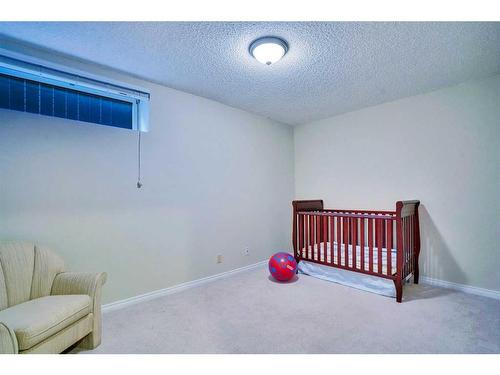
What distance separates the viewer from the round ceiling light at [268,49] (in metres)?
1.77

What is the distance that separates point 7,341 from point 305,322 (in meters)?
1.85

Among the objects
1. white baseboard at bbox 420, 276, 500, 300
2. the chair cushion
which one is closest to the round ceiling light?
the chair cushion

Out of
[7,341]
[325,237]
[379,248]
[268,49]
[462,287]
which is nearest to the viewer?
[7,341]

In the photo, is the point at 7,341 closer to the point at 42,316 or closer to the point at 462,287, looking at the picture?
the point at 42,316

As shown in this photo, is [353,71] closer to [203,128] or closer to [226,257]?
[203,128]

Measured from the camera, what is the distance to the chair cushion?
1253 mm

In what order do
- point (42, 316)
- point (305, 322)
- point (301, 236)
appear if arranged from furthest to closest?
point (301, 236)
point (305, 322)
point (42, 316)

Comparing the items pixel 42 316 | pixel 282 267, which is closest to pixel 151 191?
pixel 42 316

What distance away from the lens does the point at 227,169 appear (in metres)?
3.18

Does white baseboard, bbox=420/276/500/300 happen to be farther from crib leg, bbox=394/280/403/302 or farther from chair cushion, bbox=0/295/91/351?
chair cushion, bbox=0/295/91/351

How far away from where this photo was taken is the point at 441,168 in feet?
8.93
